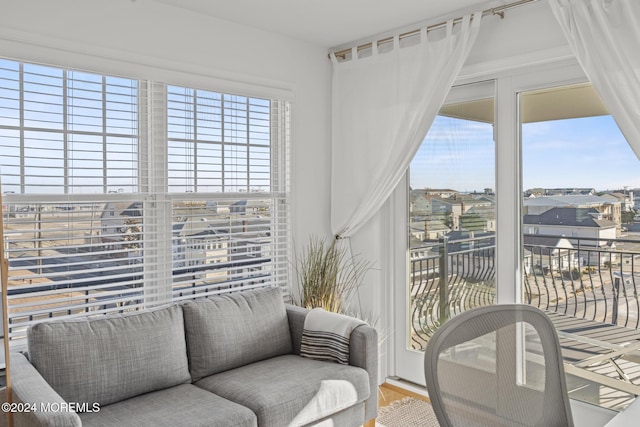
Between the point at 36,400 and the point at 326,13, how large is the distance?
8.83ft

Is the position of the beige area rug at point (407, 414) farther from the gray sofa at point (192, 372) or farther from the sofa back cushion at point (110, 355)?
the sofa back cushion at point (110, 355)

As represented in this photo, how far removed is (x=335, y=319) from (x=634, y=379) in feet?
5.64

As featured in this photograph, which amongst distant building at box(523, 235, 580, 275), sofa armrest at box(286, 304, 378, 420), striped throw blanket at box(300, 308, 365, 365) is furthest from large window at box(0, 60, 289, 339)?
distant building at box(523, 235, 580, 275)

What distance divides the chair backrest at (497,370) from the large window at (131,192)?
7.13ft

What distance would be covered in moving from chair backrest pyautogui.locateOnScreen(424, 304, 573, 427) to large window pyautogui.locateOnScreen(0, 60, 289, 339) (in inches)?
85.6

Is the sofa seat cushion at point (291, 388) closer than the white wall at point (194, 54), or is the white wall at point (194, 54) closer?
the sofa seat cushion at point (291, 388)

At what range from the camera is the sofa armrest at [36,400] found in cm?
191

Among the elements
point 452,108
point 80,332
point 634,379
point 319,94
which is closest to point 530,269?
point 634,379

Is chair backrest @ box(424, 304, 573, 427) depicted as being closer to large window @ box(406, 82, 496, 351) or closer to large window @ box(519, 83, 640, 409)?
large window @ box(519, 83, 640, 409)

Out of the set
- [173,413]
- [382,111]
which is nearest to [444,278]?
[382,111]

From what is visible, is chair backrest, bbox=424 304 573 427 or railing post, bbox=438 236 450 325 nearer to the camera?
chair backrest, bbox=424 304 573 427

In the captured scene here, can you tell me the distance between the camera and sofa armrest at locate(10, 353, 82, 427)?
191 cm

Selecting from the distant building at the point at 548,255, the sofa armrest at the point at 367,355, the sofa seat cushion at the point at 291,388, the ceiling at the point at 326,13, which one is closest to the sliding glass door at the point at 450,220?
the distant building at the point at 548,255

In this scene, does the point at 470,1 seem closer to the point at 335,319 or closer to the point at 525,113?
the point at 525,113
